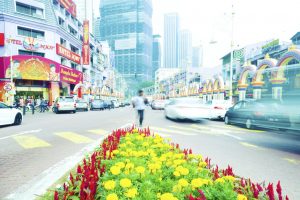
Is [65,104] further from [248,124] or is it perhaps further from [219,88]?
[219,88]

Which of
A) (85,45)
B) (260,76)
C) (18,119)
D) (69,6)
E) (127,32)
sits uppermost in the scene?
(127,32)

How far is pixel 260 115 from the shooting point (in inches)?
321

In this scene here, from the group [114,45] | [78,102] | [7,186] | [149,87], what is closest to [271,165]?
[7,186]

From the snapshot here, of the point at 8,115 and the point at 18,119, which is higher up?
the point at 8,115

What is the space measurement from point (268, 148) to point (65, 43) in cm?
3844

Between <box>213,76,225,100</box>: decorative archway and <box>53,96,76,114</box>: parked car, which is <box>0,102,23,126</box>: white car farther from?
<box>213,76,225,100</box>: decorative archway

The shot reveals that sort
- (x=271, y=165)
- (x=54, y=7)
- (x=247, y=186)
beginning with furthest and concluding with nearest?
(x=54, y=7) < (x=271, y=165) < (x=247, y=186)

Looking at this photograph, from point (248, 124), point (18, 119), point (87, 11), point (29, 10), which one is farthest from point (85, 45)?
point (248, 124)

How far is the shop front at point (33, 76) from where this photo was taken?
27.7 meters

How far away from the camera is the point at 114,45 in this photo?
16675cm


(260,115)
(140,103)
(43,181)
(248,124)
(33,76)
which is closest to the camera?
(43,181)

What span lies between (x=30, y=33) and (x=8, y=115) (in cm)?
2507

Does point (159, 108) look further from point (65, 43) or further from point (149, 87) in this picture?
point (149, 87)

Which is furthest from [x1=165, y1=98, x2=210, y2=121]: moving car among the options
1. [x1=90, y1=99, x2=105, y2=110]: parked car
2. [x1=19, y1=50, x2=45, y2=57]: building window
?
[x1=19, y1=50, x2=45, y2=57]: building window
